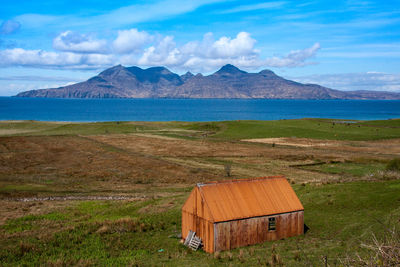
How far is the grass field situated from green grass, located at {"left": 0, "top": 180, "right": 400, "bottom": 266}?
0.09 metres

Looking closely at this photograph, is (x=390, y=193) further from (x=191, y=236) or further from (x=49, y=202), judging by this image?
(x=49, y=202)

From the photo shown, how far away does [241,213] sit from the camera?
27812 mm

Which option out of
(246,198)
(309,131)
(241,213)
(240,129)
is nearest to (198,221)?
(241,213)

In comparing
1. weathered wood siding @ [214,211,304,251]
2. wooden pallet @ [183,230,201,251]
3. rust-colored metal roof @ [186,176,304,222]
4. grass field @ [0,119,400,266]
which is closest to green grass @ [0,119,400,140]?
grass field @ [0,119,400,266]

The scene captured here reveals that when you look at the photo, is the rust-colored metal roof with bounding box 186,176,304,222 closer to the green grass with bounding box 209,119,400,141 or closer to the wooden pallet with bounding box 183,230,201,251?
the wooden pallet with bounding box 183,230,201,251

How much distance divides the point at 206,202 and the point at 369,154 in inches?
2199

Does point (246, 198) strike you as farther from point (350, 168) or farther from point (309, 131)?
point (309, 131)

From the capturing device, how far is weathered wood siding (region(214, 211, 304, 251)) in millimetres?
26938

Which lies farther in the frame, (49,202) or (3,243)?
(49,202)

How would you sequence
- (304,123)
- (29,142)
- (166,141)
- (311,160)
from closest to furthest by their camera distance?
(311,160) → (29,142) → (166,141) → (304,123)

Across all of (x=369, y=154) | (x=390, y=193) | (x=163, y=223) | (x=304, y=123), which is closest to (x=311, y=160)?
(x=369, y=154)

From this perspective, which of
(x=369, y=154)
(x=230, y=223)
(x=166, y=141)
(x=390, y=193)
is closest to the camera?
(x=230, y=223)

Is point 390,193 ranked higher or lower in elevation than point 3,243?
higher

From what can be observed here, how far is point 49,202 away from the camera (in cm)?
4275
